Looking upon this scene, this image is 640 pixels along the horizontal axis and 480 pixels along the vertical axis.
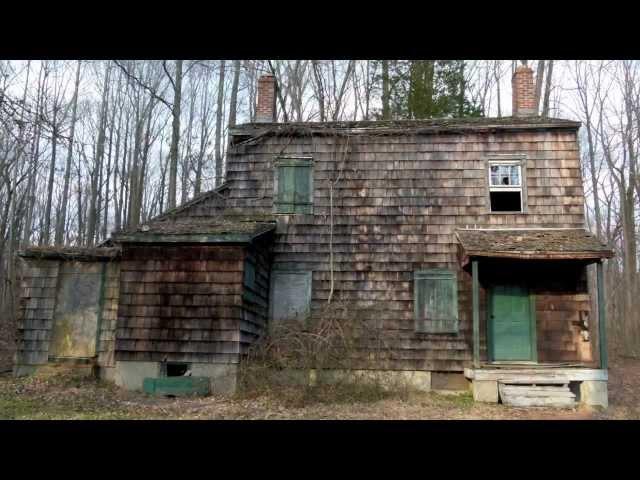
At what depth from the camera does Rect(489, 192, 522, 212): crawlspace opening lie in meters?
13.3

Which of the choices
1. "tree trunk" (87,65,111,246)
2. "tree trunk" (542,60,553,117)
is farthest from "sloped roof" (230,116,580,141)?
"tree trunk" (87,65,111,246)

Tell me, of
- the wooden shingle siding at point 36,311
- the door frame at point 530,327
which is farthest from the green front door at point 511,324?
the wooden shingle siding at point 36,311

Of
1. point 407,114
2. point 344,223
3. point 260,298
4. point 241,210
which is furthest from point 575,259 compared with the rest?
point 407,114

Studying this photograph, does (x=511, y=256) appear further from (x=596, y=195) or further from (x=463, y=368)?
(x=596, y=195)

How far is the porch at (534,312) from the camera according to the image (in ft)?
36.0

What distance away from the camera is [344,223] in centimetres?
1334

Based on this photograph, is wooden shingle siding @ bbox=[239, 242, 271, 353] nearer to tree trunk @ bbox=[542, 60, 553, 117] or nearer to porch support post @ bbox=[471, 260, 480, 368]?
porch support post @ bbox=[471, 260, 480, 368]

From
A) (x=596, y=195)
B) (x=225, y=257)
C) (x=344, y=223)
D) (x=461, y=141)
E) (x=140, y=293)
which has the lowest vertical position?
(x=140, y=293)

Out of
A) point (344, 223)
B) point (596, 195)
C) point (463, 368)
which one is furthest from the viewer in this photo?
point (596, 195)

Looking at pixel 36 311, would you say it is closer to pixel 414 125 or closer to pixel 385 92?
pixel 414 125

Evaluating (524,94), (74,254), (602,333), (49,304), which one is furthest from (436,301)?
(49,304)

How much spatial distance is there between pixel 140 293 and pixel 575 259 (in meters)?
9.27

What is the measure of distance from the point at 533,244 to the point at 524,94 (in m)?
4.75

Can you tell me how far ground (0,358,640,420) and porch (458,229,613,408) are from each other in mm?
643
